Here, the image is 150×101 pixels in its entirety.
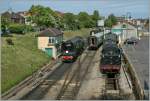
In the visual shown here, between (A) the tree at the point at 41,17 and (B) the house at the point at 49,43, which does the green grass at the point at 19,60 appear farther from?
(A) the tree at the point at 41,17

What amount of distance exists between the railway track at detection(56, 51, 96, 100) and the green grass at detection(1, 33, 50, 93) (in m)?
4.12

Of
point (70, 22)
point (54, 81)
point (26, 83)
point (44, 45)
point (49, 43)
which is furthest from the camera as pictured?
point (70, 22)

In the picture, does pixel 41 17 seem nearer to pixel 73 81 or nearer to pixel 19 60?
pixel 19 60

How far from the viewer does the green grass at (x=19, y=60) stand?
105ft

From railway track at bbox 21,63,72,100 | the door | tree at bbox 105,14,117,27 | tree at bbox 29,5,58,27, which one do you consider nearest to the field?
the door

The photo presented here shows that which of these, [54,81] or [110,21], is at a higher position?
[110,21]

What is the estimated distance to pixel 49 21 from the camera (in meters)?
81.4

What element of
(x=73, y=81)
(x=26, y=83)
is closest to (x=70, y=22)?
(x=73, y=81)

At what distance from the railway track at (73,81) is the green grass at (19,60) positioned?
13.5 ft

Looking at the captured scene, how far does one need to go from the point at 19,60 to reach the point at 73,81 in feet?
30.2

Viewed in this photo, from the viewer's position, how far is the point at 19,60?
39.9 metres

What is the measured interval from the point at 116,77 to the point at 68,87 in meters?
6.05

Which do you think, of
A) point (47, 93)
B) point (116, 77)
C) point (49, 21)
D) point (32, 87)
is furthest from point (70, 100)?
point (49, 21)

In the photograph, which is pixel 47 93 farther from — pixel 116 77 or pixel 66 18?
pixel 66 18
